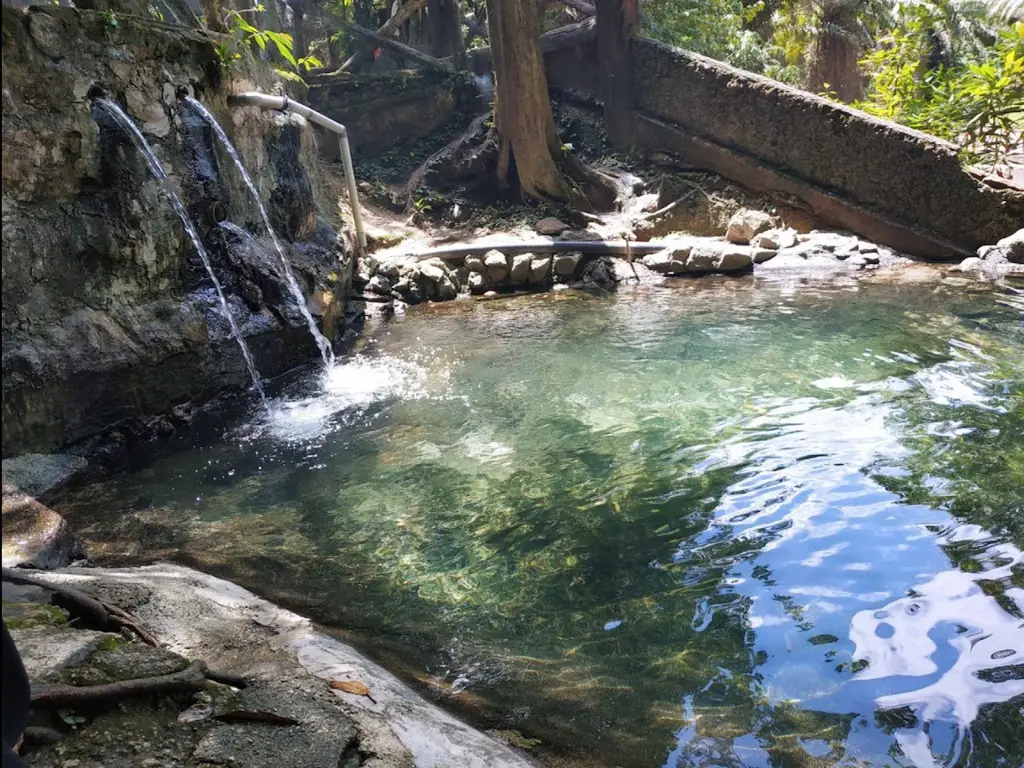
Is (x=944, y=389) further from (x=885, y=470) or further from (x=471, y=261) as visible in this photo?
(x=471, y=261)

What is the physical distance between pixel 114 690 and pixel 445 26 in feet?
57.0

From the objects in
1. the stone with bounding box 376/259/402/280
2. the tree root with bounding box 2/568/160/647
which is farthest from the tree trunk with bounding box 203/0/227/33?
the tree root with bounding box 2/568/160/647

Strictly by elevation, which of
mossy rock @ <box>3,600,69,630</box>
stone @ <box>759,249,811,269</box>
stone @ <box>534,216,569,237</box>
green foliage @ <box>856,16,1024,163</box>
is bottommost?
stone @ <box>759,249,811,269</box>

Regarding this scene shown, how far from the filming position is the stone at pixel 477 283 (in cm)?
1020

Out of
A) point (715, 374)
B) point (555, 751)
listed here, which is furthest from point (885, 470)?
point (555, 751)

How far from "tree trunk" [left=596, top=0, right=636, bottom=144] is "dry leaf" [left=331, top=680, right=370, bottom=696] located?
1260cm

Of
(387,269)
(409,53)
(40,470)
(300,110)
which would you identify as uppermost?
(409,53)

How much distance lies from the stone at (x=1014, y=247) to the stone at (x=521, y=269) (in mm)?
5692

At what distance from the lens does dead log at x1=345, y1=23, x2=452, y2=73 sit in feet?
50.8

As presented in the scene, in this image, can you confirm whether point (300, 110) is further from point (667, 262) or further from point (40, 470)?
point (40, 470)

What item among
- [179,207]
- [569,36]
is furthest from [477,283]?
[569,36]

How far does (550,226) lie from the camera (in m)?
11.5

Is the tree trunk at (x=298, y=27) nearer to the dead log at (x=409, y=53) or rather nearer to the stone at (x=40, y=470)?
the dead log at (x=409, y=53)

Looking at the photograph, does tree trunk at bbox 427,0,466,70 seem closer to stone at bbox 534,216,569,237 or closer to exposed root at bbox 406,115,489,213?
exposed root at bbox 406,115,489,213
